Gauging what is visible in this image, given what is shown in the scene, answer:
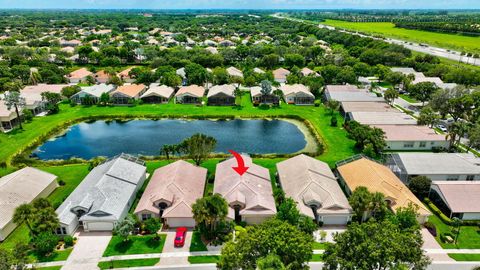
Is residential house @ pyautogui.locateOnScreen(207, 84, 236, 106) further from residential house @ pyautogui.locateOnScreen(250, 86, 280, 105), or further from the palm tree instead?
the palm tree

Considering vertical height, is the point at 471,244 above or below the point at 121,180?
below

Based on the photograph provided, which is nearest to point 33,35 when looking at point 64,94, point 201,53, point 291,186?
point 201,53

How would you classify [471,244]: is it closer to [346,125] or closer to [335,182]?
[335,182]

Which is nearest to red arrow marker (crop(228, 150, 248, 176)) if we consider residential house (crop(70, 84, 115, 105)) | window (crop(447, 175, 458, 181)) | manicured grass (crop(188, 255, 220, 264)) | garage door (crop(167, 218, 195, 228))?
garage door (crop(167, 218, 195, 228))

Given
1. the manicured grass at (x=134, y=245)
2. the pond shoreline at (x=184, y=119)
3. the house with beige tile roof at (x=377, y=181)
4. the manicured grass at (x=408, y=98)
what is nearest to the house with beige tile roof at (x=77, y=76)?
the pond shoreline at (x=184, y=119)

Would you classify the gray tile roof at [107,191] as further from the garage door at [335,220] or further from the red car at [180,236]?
the garage door at [335,220]

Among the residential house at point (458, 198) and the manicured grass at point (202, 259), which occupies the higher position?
the residential house at point (458, 198)

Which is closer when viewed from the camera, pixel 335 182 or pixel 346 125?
pixel 335 182
